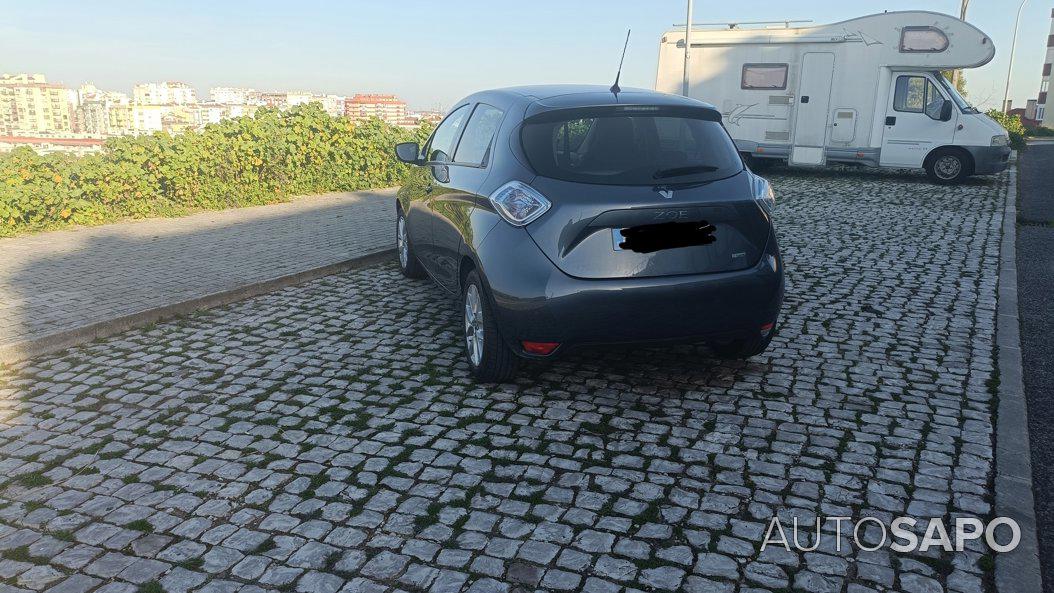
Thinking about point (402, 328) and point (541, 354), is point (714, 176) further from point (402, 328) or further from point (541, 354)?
point (402, 328)

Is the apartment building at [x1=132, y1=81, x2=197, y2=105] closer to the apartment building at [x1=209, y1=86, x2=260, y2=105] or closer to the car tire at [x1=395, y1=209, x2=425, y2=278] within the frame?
the apartment building at [x1=209, y1=86, x2=260, y2=105]

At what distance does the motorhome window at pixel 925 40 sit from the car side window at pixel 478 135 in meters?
13.4

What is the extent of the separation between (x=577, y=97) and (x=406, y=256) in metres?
3.24

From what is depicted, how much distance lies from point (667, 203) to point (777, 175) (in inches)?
601

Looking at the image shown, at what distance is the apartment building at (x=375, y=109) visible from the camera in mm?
15375

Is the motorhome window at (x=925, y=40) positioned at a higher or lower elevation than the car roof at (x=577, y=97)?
higher

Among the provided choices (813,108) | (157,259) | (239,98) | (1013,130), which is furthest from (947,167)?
(239,98)

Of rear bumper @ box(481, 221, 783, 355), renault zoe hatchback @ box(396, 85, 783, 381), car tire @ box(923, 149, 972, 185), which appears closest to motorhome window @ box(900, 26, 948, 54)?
car tire @ box(923, 149, 972, 185)

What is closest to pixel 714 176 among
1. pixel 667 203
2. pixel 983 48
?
pixel 667 203

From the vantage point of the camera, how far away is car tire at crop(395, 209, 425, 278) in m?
7.46

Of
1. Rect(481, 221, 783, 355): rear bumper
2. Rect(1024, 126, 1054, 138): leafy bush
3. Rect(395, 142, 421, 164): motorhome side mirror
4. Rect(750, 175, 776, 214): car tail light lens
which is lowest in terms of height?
Rect(481, 221, 783, 355): rear bumper

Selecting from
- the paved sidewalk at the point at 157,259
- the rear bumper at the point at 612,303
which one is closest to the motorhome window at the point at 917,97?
the paved sidewalk at the point at 157,259

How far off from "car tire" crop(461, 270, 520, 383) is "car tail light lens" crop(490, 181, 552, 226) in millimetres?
486

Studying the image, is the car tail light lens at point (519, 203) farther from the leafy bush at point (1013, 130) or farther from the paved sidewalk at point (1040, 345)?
the leafy bush at point (1013, 130)
